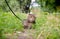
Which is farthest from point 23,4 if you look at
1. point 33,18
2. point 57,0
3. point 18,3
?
point 33,18

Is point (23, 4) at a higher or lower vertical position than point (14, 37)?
lower

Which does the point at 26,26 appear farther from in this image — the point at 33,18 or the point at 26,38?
the point at 26,38

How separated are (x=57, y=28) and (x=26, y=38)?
802mm

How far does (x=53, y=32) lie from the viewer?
4.58 metres

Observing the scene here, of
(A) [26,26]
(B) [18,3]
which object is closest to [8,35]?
(A) [26,26]

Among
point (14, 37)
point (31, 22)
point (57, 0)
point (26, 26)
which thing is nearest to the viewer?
point (14, 37)

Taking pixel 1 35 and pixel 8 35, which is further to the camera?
pixel 8 35

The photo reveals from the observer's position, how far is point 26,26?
6.98 meters

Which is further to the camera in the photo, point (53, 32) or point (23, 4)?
point (23, 4)

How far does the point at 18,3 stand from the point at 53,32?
1846cm

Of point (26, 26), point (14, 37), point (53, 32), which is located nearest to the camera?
point (53, 32)

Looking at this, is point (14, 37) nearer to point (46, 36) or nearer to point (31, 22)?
point (46, 36)

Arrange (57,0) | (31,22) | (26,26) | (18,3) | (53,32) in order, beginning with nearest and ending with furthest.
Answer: (53,32), (26,26), (31,22), (57,0), (18,3)

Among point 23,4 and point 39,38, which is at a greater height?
point 39,38
